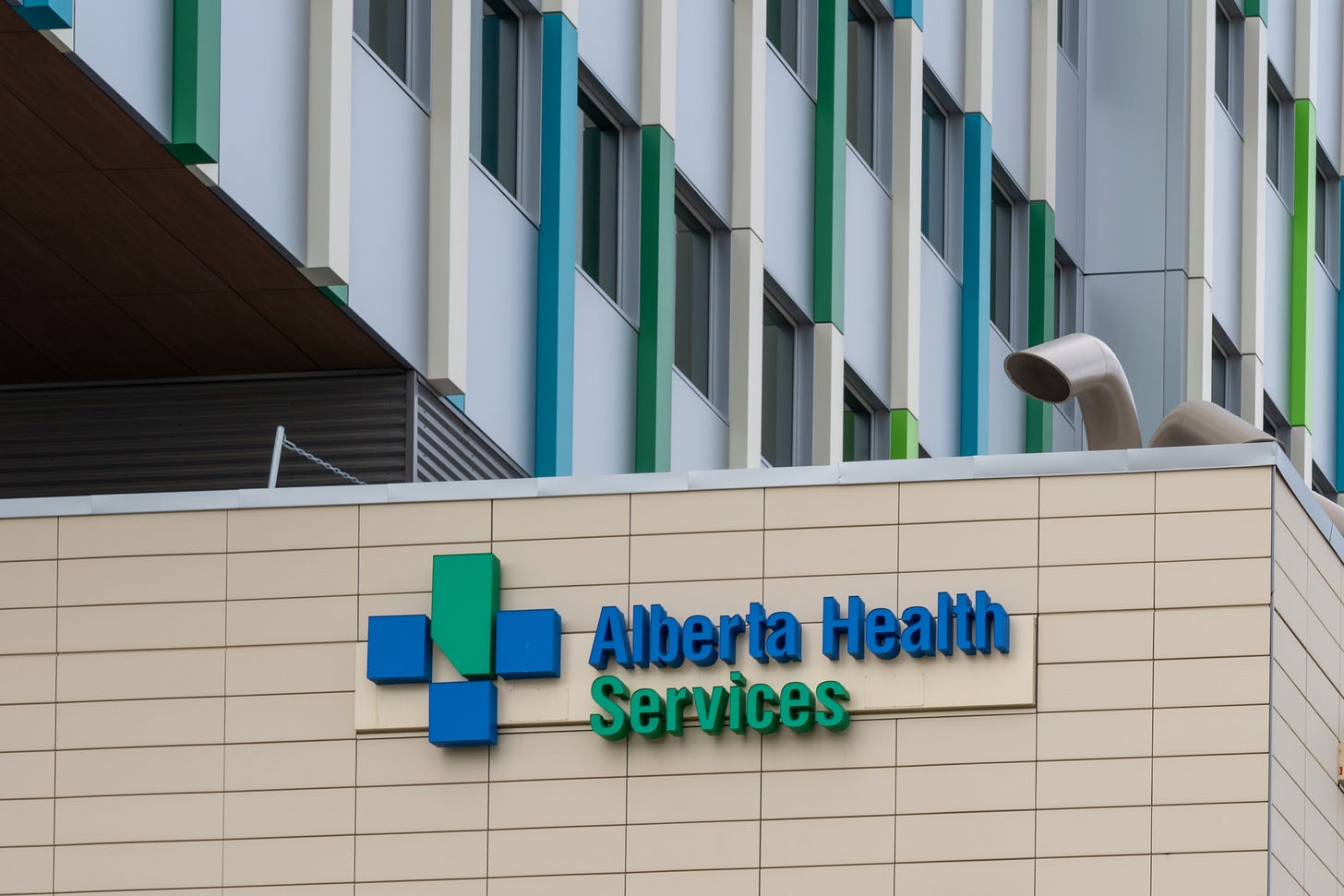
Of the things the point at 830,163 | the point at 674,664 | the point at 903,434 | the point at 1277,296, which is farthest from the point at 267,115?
the point at 1277,296

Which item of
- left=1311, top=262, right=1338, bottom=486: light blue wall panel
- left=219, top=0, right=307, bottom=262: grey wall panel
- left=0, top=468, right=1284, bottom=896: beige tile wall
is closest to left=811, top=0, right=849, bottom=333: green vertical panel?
left=219, top=0, right=307, bottom=262: grey wall panel

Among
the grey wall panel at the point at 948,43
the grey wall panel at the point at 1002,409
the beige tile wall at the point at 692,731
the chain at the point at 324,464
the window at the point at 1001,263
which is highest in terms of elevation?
the grey wall panel at the point at 948,43

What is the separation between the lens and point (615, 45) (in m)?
24.1

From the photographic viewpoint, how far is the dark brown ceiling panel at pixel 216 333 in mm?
20172

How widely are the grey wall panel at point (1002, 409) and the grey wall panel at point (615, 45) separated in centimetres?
892

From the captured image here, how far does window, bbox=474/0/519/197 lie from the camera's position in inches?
888

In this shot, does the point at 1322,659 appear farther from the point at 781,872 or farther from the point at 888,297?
the point at 888,297

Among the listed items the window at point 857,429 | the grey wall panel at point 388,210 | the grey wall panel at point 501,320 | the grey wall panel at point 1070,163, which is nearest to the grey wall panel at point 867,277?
the window at point 857,429

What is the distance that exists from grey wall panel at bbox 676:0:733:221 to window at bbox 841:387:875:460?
3.99m

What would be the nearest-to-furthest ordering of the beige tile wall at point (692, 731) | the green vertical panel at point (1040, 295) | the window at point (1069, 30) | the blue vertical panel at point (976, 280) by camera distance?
1. the beige tile wall at point (692, 731)
2. the blue vertical panel at point (976, 280)
3. the green vertical panel at point (1040, 295)
4. the window at point (1069, 30)

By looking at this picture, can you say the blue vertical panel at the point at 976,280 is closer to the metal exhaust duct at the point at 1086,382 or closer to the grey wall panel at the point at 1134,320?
the grey wall panel at the point at 1134,320

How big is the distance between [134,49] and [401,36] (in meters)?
4.01

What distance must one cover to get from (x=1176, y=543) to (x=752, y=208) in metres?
10.8

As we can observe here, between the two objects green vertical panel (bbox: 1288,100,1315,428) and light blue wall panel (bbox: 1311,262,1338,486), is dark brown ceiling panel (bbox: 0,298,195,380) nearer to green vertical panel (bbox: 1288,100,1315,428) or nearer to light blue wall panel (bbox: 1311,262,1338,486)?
green vertical panel (bbox: 1288,100,1315,428)
